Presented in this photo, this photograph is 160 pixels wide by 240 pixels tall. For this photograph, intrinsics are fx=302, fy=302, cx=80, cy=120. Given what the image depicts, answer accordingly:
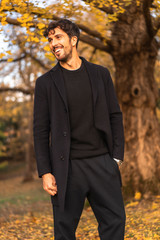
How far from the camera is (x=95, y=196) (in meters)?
2.71

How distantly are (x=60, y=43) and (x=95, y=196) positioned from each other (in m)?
1.41

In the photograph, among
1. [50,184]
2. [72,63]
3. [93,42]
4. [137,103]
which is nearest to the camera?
[50,184]

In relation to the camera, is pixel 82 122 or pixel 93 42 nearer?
pixel 82 122

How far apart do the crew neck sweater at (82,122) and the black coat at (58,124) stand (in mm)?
48

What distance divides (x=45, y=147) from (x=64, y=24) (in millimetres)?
1126

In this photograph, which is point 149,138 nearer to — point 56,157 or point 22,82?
point 56,157

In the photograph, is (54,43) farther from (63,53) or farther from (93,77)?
(93,77)

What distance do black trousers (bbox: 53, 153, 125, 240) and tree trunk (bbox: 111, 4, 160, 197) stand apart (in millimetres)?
4815

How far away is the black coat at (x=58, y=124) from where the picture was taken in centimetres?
264

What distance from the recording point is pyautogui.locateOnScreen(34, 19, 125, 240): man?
266cm

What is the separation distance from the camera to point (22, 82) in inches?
758

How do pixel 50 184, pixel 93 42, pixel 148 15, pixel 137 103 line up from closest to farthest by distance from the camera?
pixel 50 184, pixel 148 15, pixel 93 42, pixel 137 103

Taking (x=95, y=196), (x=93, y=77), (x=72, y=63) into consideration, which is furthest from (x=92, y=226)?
(x=72, y=63)

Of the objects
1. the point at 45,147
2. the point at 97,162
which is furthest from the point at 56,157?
the point at 97,162
